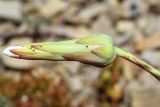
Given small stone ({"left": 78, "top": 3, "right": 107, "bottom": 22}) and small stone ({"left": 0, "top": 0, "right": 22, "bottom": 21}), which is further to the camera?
small stone ({"left": 78, "top": 3, "right": 107, "bottom": 22})


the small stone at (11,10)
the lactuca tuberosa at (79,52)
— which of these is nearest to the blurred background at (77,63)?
the small stone at (11,10)

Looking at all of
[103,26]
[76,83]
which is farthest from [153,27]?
[76,83]

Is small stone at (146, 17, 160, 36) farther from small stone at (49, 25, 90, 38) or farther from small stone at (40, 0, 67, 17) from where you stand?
small stone at (40, 0, 67, 17)

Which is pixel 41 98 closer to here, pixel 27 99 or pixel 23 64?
pixel 27 99

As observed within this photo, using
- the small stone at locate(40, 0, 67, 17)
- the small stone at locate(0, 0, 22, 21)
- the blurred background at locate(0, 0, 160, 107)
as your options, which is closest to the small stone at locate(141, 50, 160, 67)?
the blurred background at locate(0, 0, 160, 107)

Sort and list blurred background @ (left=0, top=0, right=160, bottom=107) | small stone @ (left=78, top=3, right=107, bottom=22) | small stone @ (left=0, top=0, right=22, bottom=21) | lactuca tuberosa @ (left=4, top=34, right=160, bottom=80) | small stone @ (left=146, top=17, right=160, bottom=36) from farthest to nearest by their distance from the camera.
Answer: small stone @ (left=78, top=3, right=107, bottom=22) → small stone @ (left=0, top=0, right=22, bottom=21) → small stone @ (left=146, top=17, right=160, bottom=36) → blurred background @ (left=0, top=0, right=160, bottom=107) → lactuca tuberosa @ (left=4, top=34, right=160, bottom=80)

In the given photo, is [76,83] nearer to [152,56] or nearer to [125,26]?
[152,56]

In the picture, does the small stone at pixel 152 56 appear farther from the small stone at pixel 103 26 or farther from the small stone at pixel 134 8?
the small stone at pixel 134 8
